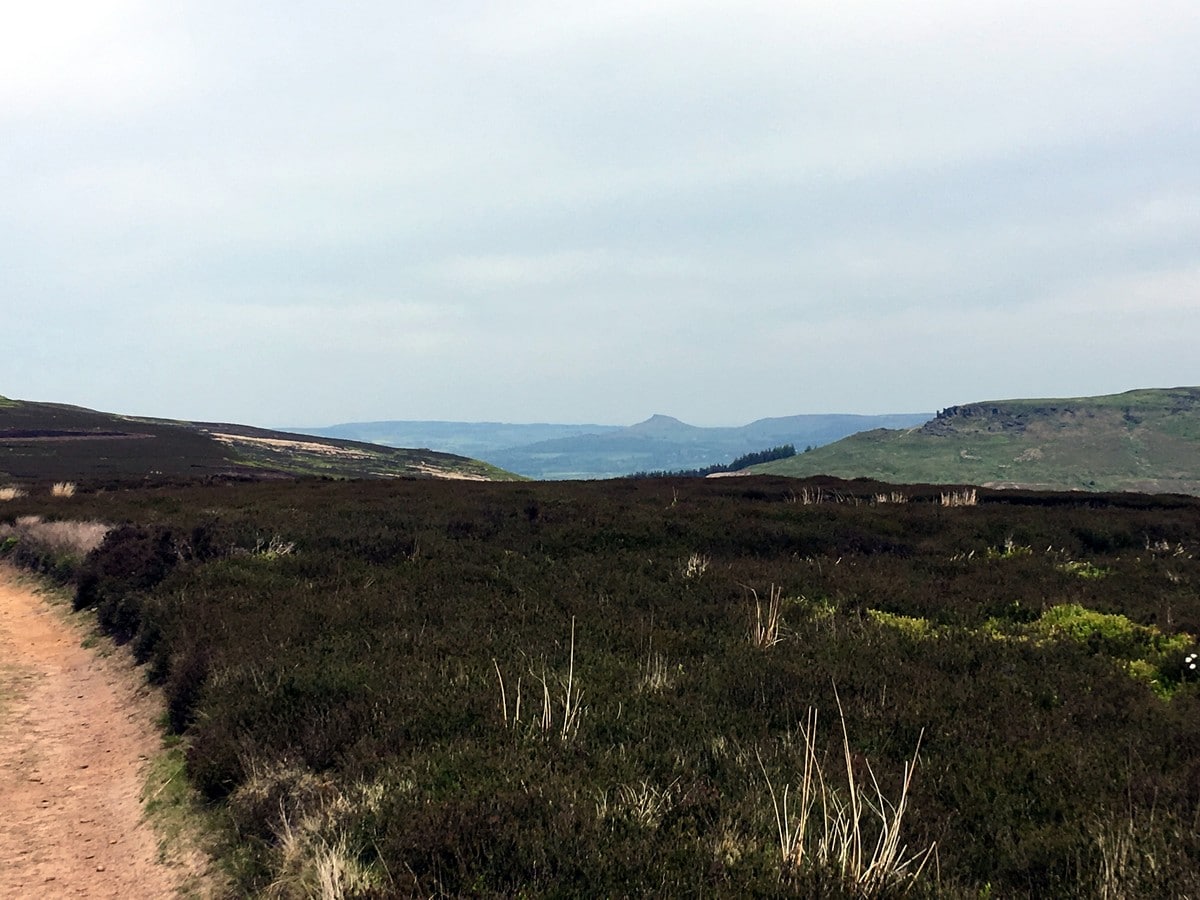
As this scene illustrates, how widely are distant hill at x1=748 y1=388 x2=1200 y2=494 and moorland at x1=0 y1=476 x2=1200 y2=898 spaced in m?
73.4

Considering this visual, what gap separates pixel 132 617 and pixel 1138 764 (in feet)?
40.2

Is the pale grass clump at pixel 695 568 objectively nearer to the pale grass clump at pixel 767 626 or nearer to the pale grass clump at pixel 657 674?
the pale grass clump at pixel 767 626

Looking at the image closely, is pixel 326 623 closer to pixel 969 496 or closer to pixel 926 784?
pixel 926 784

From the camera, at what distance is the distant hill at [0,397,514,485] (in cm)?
4325

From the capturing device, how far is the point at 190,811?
5.86 meters

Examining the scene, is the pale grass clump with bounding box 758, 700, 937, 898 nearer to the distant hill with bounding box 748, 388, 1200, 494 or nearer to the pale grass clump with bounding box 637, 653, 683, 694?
the pale grass clump with bounding box 637, 653, 683, 694

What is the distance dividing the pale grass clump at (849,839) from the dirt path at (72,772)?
428 centimetres

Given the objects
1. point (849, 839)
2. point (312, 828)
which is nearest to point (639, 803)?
point (849, 839)

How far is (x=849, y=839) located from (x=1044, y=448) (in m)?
115

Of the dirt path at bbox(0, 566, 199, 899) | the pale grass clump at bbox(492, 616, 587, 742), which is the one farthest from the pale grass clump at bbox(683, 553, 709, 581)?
the dirt path at bbox(0, 566, 199, 899)

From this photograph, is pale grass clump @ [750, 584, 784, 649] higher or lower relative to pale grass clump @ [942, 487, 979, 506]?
higher

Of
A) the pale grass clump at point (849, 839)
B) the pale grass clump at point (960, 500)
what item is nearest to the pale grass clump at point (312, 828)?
the pale grass clump at point (849, 839)

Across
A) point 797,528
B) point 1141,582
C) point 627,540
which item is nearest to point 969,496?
point 797,528

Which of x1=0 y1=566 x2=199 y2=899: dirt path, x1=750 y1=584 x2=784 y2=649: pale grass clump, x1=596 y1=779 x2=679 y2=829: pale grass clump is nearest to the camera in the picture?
x1=596 y1=779 x2=679 y2=829: pale grass clump
